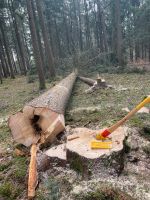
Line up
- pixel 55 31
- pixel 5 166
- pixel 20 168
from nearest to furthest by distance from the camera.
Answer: pixel 20 168 < pixel 5 166 < pixel 55 31

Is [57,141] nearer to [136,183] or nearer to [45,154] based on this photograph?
→ [45,154]

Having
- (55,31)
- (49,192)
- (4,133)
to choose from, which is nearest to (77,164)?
(49,192)

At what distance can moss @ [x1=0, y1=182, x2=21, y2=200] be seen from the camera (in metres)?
3.36

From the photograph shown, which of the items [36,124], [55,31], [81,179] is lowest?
[81,179]

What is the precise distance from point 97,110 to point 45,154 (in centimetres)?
295

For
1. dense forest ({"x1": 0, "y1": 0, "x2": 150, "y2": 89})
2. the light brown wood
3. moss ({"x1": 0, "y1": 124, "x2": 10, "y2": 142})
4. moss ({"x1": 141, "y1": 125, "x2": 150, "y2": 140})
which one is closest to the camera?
the light brown wood

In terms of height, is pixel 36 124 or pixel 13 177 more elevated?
pixel 36 124

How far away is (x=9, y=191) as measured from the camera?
11.2 ft

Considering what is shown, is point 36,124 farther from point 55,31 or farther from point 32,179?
point 55,31

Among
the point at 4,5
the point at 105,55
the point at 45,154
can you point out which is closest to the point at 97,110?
the point at 45,154

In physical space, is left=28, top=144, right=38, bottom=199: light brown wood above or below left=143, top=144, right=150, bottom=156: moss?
above

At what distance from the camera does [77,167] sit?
3.56 m

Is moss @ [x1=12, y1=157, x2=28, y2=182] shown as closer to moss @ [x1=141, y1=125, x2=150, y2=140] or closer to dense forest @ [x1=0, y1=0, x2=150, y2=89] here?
moss @ [x1=141, y1=125, x2=150, y2=140]

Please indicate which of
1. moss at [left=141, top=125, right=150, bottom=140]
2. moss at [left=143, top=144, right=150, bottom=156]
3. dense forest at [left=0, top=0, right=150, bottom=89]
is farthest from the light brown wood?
dense forest at [left=0, top=0, right=150, bottom=89]
